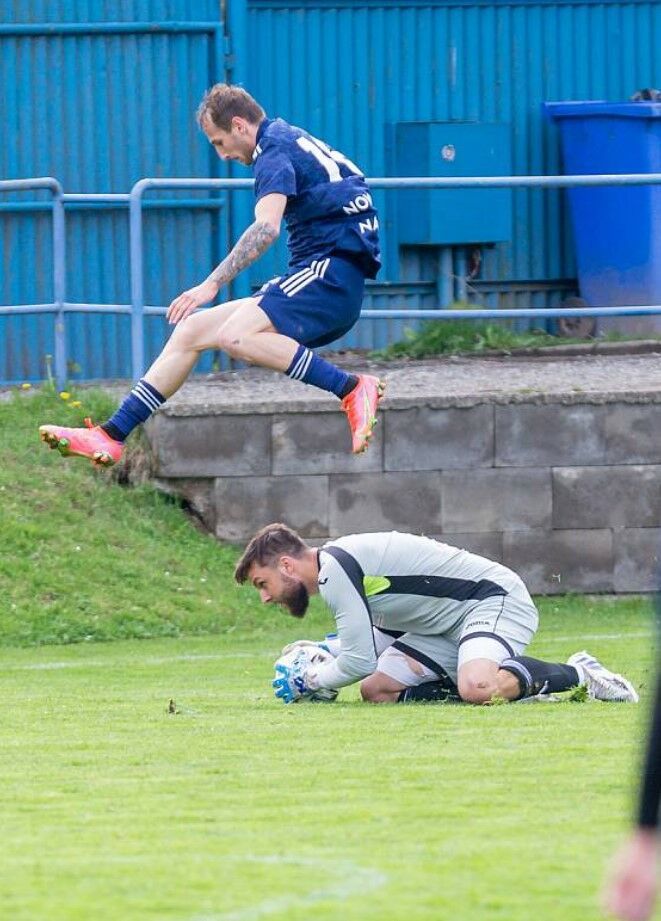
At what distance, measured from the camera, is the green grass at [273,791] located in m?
4.76

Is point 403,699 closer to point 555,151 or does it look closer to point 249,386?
point 249,386

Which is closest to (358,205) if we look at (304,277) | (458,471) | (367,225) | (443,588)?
(367,225)

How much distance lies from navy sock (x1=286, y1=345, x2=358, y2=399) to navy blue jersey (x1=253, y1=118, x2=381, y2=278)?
1.59ft

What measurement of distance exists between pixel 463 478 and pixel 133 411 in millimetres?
4228

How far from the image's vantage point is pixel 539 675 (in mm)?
8430

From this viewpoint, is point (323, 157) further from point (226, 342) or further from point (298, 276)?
point (226, 342)

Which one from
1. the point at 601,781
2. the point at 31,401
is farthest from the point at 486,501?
the point at 601,781

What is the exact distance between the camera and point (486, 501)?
13.5 meters

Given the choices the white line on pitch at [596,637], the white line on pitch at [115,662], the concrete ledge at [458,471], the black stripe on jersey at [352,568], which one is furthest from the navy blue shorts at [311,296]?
the concrete ledge at [458,471]

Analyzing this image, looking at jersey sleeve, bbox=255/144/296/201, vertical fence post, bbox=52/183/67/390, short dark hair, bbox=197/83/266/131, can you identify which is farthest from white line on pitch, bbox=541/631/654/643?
vertical fence post, bbox=52/183/67/390

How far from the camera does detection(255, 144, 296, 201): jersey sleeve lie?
9359 mm

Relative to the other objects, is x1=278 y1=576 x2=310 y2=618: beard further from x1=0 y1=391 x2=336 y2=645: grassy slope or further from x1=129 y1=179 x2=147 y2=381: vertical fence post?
x1=129 y1=179 x2=147 y2=381: vertical fence post

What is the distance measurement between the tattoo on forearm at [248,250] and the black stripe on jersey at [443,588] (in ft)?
6.35

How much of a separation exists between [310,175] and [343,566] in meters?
2.32
